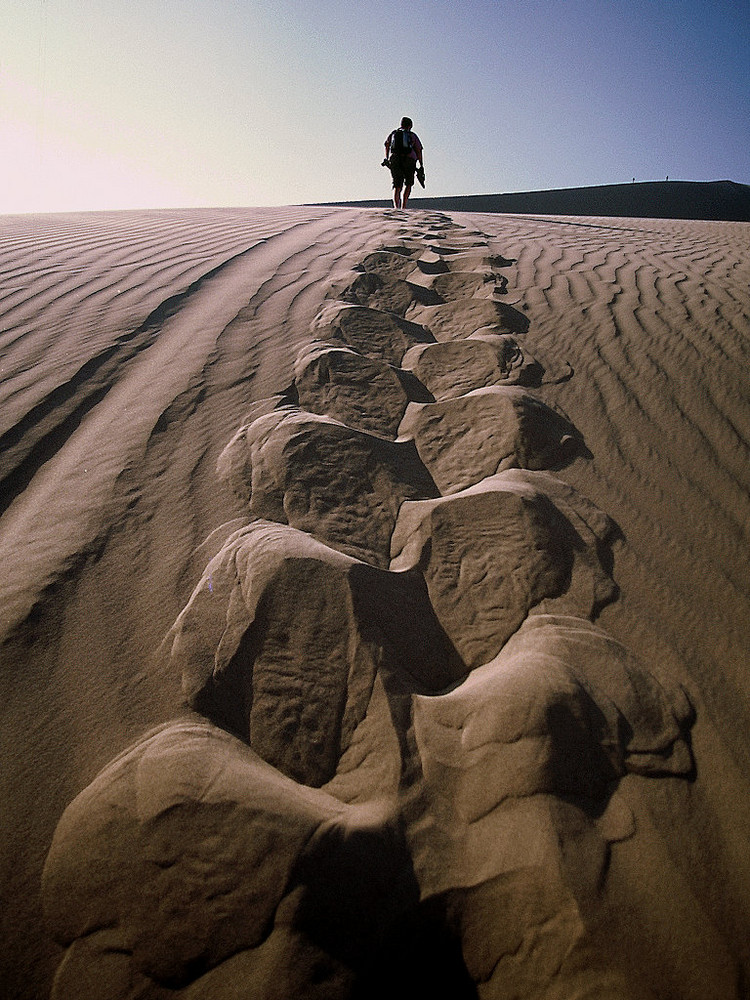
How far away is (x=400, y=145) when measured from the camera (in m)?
7.26

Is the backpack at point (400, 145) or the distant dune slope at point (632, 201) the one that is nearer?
the backpack at point (400, 145)

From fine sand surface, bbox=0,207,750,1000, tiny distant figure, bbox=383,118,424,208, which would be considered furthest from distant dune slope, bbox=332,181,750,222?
fine sand surface, bbox=0,207,750,1000

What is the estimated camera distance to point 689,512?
4.69 feet

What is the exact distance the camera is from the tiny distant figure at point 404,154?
7.26 m

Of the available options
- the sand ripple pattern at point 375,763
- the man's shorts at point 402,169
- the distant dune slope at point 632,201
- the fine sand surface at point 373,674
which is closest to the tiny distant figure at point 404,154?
the man's shorts at point 402,169

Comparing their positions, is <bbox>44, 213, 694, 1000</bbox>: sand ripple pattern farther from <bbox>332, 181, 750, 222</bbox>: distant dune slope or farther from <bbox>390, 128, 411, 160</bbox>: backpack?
<bbox>332, 181, 750, 222</bbox>: distant dune slope

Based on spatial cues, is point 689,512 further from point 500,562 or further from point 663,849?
point 663,849

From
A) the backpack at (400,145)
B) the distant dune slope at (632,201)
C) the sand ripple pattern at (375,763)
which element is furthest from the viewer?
the distant dune slope at (632,201)

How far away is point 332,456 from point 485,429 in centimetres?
48

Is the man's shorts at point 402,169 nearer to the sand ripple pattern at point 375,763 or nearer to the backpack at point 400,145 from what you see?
the backpack at point 400,145

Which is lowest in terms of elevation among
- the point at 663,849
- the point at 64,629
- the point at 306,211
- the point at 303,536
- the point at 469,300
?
the point at 663,849

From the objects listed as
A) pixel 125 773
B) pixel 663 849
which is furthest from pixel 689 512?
pixel 125 773

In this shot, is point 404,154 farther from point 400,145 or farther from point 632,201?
point 632,201

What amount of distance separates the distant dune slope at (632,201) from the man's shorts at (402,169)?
10.4 meters
